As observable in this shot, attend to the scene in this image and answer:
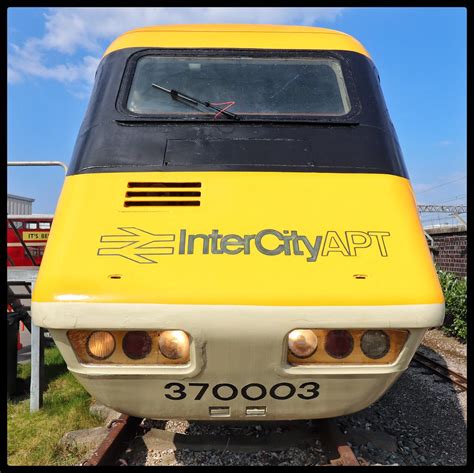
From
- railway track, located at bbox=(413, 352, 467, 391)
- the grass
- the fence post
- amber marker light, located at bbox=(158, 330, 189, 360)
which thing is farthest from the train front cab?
railway track, located at bbox=(413, 352, 467, 391)

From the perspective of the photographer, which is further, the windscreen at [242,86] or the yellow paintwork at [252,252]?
the windscreen at [242,86]

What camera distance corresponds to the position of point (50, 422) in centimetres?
391

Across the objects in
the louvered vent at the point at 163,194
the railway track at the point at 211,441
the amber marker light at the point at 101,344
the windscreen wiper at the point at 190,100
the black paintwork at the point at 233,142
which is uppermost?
the windscreen wiper at the point at 190,100

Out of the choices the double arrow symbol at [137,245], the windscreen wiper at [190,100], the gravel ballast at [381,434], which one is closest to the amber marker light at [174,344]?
the double arrow symbol at [137,245]

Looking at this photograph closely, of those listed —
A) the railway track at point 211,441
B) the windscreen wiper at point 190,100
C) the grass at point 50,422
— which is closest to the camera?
the railway track at point 211,441

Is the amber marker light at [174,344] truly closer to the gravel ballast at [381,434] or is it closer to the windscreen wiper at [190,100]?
A: the gravel ballast at [381,434]

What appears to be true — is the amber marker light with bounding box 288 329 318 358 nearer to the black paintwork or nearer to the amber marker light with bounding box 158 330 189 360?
the amber marker light with bounding box 158 330 189 360

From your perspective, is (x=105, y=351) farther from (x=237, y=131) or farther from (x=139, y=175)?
(x=237, y=131)

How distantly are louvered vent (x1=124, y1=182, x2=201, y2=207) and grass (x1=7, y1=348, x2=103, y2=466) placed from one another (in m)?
1.98

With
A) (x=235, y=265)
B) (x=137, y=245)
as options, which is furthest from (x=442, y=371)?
(x=137, y=245)

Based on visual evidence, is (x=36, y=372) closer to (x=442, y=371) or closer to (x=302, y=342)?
(x=302, y=342)

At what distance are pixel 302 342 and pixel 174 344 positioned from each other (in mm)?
554

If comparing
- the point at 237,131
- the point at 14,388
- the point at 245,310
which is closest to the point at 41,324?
the point at 245,310

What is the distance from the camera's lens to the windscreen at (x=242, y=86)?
2760 mm
